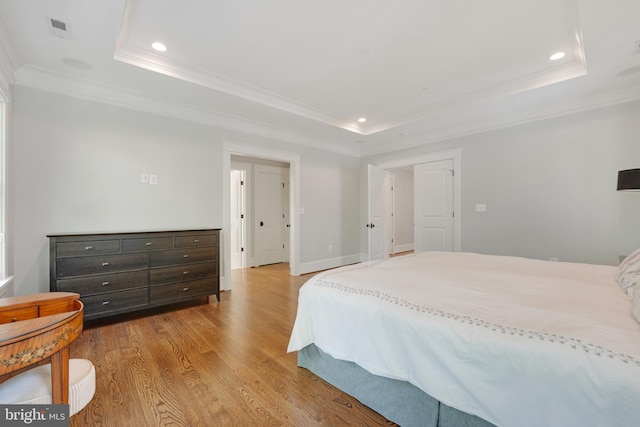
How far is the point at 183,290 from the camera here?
10.4ft

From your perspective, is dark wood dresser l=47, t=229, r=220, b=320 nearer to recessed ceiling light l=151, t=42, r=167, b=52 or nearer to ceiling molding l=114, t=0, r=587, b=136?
ceiling molding l=114, t=0, r=587, b=136

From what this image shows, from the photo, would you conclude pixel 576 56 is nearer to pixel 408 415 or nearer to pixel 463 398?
pixel 463 398

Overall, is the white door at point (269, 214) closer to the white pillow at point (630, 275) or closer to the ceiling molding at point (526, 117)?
the ceiling molding at point (526, 117)

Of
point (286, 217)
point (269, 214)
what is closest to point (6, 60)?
point (269, 214)

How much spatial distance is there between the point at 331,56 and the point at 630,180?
2950mm

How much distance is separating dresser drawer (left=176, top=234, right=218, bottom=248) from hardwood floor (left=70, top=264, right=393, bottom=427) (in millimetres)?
787

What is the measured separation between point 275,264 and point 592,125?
5.61 meters

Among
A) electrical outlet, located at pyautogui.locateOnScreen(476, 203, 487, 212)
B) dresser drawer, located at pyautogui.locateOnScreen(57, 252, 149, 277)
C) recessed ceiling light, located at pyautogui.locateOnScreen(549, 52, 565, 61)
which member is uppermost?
recessed ceiling light, located at pyautogui.locateOnScreen(549, 52, 565, 61)

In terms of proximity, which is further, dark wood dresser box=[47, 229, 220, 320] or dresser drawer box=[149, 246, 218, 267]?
dresser drawer box=[149, 246, 218, 267]

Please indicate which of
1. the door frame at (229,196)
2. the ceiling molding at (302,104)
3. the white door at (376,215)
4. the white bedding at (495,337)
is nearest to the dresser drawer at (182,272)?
the door frame at (229,196)

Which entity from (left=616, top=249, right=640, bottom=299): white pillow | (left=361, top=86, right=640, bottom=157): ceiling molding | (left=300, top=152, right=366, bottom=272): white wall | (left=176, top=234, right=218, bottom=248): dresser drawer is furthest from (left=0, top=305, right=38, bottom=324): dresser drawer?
(left=361, top=86, right=640, bottom=157): ceiling molding

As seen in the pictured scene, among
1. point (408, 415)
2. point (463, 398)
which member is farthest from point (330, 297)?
point (463, 398)

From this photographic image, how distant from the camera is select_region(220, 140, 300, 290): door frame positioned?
3938 mm

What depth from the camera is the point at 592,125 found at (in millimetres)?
3277
